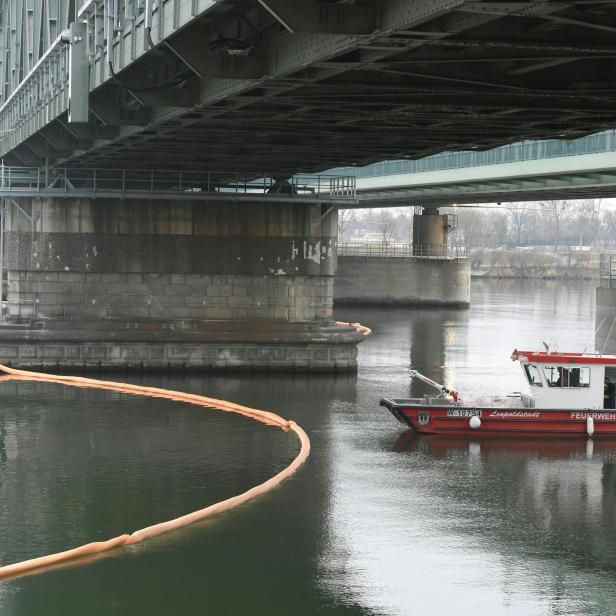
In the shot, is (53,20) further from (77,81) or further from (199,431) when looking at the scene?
(199,431)

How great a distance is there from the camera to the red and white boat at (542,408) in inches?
1187

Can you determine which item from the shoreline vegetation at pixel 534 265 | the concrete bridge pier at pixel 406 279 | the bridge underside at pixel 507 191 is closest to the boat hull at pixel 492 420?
the bridge underside at pixel 507 191

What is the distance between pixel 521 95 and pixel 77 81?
38.7 ft

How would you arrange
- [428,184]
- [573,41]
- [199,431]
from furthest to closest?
[428,184] < [199,431] < [573,41]

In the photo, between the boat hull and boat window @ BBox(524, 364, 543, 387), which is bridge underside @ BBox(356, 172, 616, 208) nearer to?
boat window @ BBox(524, 364, 543, 387)

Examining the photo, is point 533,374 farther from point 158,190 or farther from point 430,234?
point 430,234

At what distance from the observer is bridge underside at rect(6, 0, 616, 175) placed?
15.5 meters

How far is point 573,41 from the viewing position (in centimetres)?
1605

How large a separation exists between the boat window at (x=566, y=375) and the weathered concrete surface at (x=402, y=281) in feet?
181

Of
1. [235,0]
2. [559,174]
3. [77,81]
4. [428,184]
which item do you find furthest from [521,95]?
[428,184]

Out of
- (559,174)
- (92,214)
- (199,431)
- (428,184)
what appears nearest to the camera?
(199,431)

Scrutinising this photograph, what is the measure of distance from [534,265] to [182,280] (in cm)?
10970

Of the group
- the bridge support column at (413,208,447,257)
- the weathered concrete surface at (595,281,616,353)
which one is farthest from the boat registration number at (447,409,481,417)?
the bridge support column at (413,208,447,257)

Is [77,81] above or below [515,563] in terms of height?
above
